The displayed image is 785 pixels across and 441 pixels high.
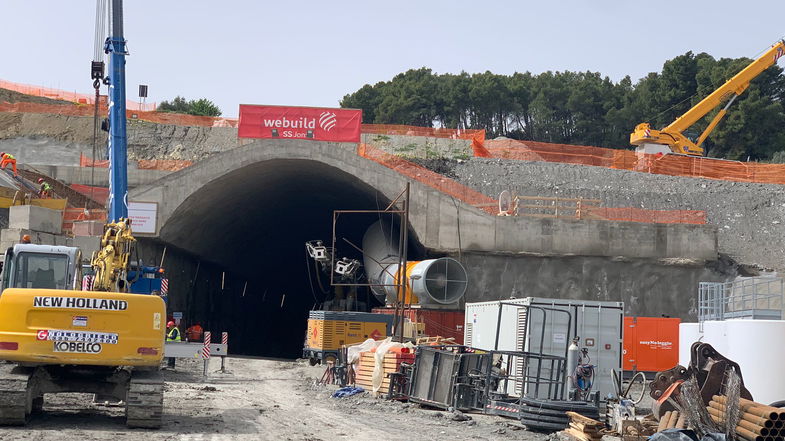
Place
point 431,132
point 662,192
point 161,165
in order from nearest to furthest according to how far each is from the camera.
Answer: point 161,165, point 662,192, point 431,132

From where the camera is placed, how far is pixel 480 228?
4038 centimetres

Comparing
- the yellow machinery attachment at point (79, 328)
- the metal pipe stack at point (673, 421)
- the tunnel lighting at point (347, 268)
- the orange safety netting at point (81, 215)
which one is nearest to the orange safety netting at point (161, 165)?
the orange safety netting at point (81, 215)

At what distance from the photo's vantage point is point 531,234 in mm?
40438

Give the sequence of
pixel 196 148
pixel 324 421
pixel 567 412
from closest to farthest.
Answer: pixel 567 412
pixel 324 421
pixel 196 148

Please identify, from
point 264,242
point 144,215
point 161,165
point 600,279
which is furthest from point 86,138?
point 600,279

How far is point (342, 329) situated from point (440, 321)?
5.34 meters

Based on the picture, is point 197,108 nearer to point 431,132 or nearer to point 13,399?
point 431,132

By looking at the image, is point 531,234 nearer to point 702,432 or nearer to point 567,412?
point 567,412

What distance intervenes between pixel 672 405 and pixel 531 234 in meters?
26.3

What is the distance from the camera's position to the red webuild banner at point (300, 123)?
1863 inches

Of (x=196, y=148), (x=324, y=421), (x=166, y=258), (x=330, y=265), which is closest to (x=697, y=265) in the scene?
(x=330, y=265)

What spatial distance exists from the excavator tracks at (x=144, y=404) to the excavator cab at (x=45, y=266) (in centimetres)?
334

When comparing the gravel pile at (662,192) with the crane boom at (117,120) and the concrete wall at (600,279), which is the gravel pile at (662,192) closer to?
the concrete wall at (600,279)

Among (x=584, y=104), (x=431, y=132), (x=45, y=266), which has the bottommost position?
(x=45, y=266)
